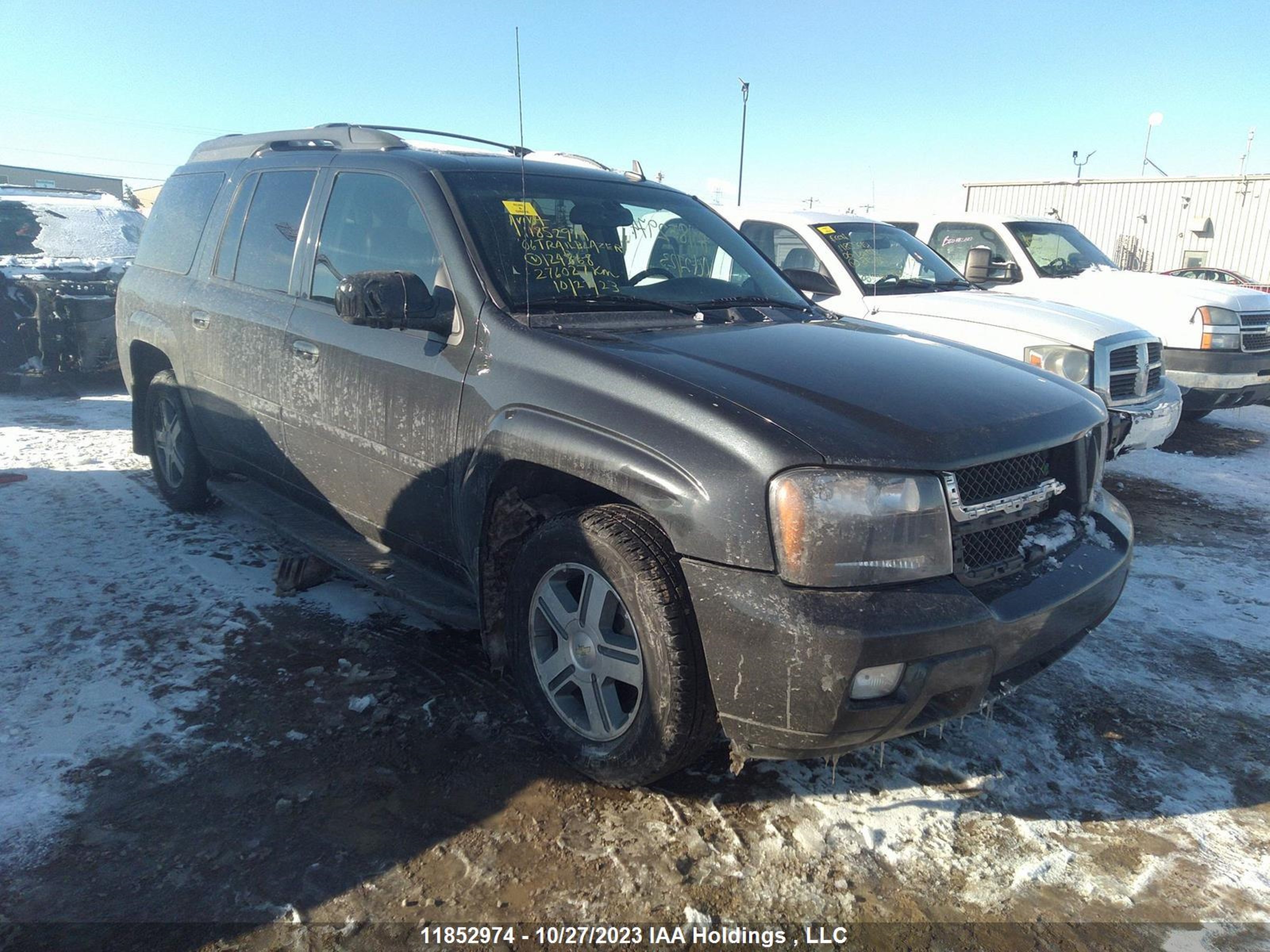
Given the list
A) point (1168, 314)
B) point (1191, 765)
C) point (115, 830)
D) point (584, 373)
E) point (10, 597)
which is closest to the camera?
point (115, 830)

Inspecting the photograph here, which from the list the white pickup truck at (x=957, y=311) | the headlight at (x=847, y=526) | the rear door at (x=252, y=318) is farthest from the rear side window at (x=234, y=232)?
the headlight at (x=847, y=526)

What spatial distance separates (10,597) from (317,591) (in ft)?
4.28

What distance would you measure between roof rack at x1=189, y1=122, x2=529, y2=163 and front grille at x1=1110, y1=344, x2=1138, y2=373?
3985 mm

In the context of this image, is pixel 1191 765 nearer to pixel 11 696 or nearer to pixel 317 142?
pixel 11 696

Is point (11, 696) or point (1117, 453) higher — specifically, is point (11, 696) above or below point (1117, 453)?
below

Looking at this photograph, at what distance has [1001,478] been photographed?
2520 mm

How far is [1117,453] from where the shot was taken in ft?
17.9

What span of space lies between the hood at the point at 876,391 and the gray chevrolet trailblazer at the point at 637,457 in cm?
1

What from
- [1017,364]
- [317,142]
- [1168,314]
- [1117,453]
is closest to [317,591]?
[317,142]

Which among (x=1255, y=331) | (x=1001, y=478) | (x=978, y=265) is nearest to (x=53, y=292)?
(x=978, y=265)

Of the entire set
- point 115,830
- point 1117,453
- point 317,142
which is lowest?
point 115,830

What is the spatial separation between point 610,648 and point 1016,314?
4547 millimetres

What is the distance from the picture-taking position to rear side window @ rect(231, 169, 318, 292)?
153 inches

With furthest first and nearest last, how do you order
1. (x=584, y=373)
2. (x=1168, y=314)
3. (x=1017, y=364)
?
1. (x=1168, y=314)
2. (x=1017, y=364)
3. (x=584, y=373)
